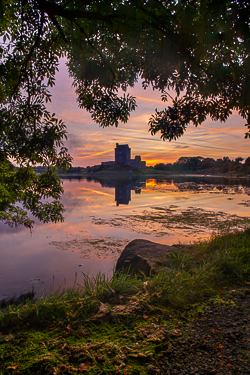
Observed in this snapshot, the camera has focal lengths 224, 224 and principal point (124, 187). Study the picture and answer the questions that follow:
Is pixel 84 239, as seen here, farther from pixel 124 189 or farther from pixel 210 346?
pixel 124 189

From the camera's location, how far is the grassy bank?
2527mm

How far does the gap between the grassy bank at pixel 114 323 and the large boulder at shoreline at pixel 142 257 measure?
943 millimetres

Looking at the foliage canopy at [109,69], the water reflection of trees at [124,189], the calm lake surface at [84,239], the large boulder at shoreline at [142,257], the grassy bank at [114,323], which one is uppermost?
the foliage canopy at [109,69]

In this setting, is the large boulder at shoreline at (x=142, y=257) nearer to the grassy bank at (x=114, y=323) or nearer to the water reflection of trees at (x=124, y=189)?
the grassy bank at (x=114, y=323)

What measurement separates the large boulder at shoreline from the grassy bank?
37.1 inches

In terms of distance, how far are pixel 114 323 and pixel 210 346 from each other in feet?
4.30

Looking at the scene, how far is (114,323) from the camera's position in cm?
326

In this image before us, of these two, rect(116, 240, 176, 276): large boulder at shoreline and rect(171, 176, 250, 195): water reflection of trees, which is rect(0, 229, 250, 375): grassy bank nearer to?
rect(116, 240, 176, 276): large boulder at shoreline

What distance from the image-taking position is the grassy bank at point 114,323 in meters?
2.53

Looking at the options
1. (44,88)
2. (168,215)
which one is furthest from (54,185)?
(168,215)

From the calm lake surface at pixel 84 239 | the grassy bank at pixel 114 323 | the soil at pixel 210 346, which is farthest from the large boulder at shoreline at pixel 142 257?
the soil at pixel 210 346

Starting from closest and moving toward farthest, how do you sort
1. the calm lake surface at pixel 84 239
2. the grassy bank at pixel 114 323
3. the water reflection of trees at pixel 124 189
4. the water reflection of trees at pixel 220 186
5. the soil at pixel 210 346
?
1. the soil at pixel 210 346
2. the grassy bank at pixel 114 323
3. the calm lake surface at pixel 84 239
4. the water reflection of trees at pixel 124 189
5. the water reflection of trees at pixel 220 186

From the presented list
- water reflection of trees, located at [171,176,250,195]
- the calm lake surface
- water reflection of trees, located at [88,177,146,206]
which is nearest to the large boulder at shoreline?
the calm lake surface

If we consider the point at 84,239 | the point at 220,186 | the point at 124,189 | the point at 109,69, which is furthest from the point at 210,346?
the point at 220,186
